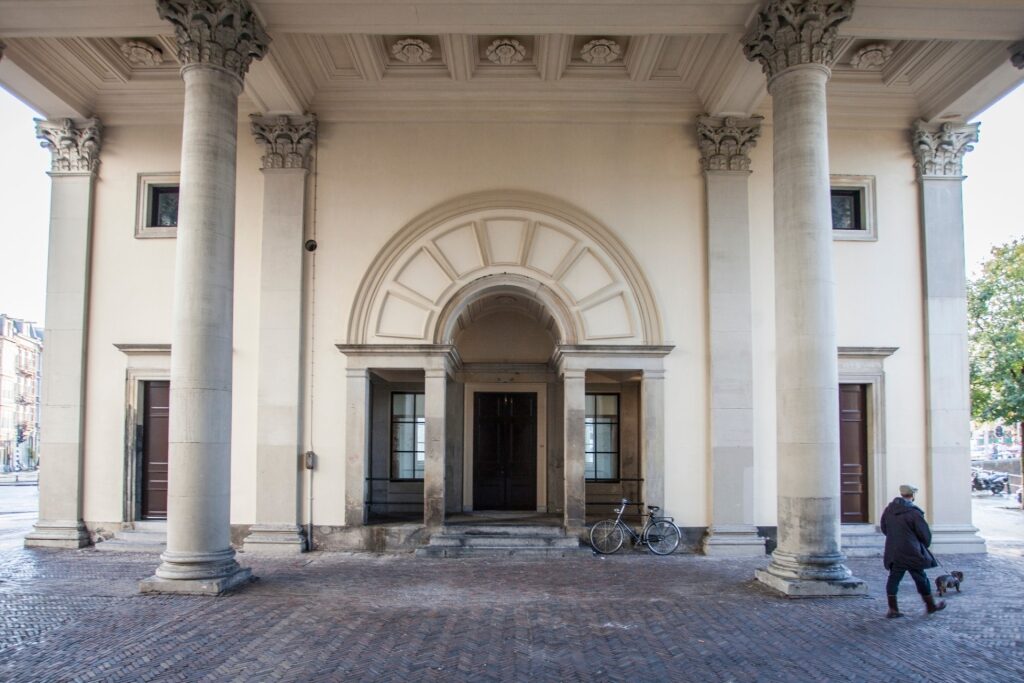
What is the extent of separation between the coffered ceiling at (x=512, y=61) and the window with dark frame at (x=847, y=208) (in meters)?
1.37

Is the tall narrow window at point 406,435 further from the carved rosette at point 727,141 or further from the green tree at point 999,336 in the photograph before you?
the green tree at point 999,336

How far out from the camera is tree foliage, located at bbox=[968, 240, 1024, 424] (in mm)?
22891

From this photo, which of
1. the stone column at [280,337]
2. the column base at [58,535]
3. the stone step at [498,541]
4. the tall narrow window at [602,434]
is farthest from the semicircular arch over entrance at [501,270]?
the column base at [58,535]

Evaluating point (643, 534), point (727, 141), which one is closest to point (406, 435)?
point (643, 534)

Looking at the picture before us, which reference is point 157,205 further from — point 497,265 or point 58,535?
point 497,265

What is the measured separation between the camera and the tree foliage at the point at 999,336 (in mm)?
22891

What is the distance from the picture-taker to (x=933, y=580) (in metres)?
11.0

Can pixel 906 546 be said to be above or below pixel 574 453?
below

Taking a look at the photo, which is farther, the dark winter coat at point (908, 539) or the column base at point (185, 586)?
the column base at point (185, 586)

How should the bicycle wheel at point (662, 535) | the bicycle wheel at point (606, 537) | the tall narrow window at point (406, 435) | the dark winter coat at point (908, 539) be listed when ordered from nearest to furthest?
the dark winter coat at point (908, 539), the bicycle wheel at point (606, 537), the bicycle wheel at point (662, 535), the tall narrow window at point (406, 435)

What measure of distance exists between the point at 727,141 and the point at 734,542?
7368 mm

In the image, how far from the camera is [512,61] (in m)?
13.7

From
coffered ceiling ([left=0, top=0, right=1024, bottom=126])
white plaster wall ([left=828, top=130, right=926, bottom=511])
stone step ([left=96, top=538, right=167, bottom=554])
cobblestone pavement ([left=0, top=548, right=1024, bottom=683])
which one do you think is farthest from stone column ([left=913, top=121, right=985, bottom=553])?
stone step ([left=96, top=538, right=167, bottom=554])

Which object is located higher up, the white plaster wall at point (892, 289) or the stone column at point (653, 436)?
the white plaster wall at point (892, 289)
